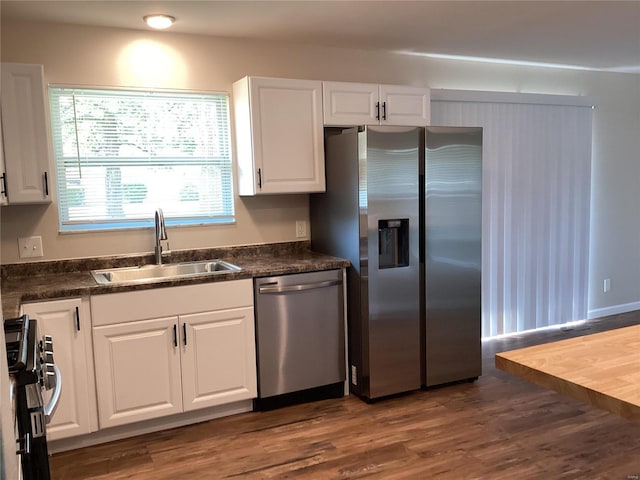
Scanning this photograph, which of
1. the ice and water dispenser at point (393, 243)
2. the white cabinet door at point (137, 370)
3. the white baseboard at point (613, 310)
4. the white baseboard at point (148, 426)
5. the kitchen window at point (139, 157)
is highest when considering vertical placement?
the kitchen window at point (139, 157)

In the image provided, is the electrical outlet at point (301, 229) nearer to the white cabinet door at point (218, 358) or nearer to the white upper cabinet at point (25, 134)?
the white cabinet door at point (218, 358)

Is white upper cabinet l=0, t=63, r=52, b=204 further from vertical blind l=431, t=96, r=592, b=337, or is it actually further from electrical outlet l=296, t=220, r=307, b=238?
vertical blind l=431, t=96, r=592, b=337

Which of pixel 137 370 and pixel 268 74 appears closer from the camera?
pixel 137 370

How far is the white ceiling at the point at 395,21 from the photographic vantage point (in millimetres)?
2906

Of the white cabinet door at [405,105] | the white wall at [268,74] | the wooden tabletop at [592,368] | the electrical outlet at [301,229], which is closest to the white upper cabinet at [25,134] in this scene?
the white wall at [268,74]

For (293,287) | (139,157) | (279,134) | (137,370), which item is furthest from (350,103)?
(137,370)

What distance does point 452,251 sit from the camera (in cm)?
355

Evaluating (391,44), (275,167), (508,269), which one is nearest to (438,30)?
(391,44)

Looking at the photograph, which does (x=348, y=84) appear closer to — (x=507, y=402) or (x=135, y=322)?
(x=135, y=322)

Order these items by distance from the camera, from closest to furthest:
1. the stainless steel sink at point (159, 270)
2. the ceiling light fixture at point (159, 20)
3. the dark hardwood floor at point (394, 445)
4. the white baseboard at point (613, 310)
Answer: the dark hardwood floor at point (394, 445) → the ceiling light fixture at point (159, 20) → the stainless steel sink at point (159, 270) → the white baseboard at point (613, 310)

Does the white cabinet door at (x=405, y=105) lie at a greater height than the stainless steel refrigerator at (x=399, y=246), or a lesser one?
greater

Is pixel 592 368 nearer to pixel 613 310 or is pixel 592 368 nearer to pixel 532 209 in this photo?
pixel 532 209

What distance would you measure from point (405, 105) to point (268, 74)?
95cm

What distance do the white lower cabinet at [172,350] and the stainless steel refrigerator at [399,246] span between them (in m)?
0.70
